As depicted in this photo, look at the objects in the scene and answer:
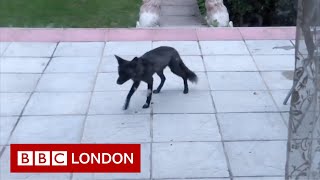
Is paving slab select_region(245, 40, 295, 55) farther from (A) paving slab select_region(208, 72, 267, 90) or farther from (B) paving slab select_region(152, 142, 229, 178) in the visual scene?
(B) paving slab select_region(152, 142, 229, 178)

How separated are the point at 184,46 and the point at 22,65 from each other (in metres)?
2.05

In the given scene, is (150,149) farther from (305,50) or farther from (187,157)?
(305,50)

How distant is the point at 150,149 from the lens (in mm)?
4777

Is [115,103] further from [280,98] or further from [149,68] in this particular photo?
[280,98]

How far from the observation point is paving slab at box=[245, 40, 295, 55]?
720cm

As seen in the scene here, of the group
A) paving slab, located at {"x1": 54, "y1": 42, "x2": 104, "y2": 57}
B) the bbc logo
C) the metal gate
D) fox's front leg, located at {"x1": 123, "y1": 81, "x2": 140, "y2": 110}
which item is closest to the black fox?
fox's front leg, located at {"x1": 123, "y1": 81, "x2": 140, "y2": 110}

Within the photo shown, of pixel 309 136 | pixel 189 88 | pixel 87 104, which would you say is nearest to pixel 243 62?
pixel 189 88

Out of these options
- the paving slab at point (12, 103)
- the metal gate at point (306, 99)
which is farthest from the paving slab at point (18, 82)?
the metal gate at point (306, 99)

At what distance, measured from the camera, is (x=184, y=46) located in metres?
7.46

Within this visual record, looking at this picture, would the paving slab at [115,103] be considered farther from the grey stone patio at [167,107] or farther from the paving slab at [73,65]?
the paving slab at [73,65]

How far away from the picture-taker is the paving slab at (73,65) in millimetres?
6664

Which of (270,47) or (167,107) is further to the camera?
(270,47)

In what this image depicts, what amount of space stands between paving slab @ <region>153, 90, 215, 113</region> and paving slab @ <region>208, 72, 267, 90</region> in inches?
10.5

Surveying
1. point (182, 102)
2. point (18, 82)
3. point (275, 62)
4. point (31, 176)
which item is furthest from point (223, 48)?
point (31, 176)
